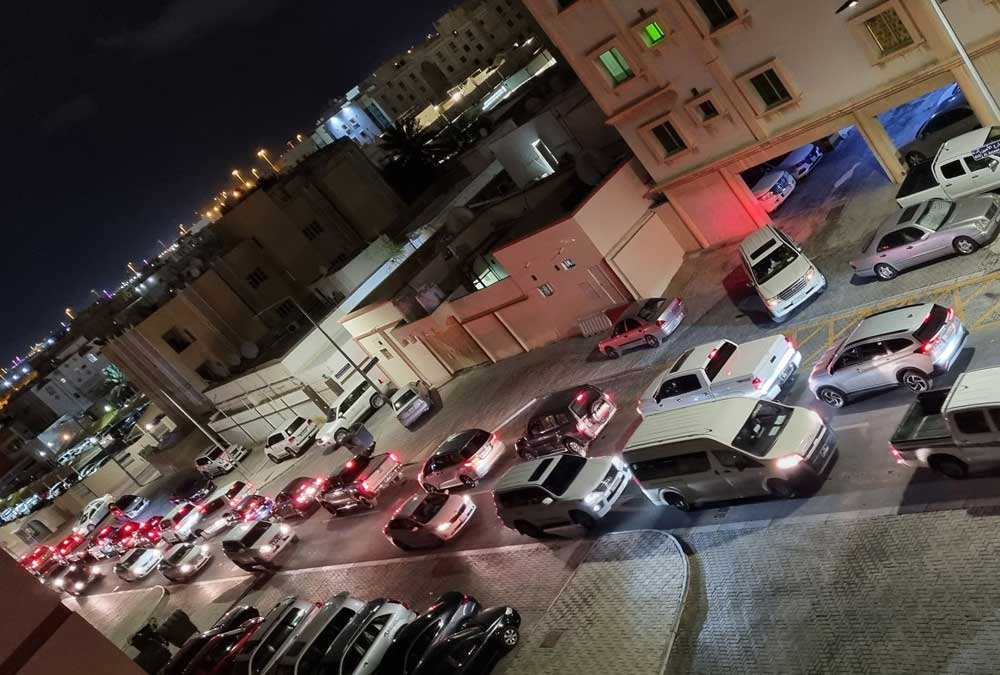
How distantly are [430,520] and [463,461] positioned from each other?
10.6 ft

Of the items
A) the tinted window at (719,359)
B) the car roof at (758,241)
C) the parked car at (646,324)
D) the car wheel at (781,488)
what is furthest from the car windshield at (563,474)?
the car roof at (758,241)

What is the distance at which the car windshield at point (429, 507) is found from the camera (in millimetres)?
24336

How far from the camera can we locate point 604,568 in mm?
17969

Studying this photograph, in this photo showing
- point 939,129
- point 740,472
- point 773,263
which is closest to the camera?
point 740,472

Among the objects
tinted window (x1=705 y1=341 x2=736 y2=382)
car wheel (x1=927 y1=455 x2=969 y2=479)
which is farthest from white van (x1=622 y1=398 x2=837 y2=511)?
tinted window (x1=705 y1=341 x2=736 y2=382)

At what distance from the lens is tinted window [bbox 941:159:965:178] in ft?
71.5

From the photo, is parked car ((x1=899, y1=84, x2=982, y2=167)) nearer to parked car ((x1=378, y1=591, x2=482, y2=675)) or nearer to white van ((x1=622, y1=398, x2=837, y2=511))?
white van ((x1=622, y1=398, x2=837, y2=511))

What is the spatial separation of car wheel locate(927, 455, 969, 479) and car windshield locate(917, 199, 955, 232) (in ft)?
31.8

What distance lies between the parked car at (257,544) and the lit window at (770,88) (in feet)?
82.9

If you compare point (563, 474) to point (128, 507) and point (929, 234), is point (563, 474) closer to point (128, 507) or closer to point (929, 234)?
point (929, 234)

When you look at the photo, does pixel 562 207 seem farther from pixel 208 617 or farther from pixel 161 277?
pixel 161 277

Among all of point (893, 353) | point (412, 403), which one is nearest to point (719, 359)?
point (893, 353)

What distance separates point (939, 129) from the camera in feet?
85.4

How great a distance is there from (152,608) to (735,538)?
1157 inches
